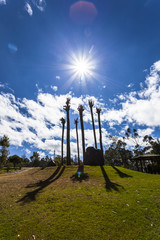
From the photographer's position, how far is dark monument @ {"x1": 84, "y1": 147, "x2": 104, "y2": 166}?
23.7 metres

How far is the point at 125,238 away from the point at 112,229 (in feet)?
1.69

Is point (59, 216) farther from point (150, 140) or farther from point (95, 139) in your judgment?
point (150, 140)

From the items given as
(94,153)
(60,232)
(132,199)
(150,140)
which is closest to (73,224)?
(60,232)

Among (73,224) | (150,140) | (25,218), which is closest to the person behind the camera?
(73,224)

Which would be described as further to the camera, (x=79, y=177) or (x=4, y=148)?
(x=4, y=148)

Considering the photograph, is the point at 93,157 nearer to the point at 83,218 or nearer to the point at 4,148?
the point at 83,218

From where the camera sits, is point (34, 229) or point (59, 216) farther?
point (59, 216)

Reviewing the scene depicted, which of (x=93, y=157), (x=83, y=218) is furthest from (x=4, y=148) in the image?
(x=83, y=218)

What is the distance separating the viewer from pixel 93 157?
24078 millimetres

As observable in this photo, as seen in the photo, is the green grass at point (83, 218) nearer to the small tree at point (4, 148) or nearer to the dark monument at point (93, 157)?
the dark monument at point (93, 157)

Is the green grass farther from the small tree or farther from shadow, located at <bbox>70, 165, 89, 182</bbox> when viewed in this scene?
the small tree

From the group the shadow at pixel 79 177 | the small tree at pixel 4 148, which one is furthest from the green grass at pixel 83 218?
the small tree at pixel 4 148

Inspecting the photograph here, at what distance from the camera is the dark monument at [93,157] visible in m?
23.7

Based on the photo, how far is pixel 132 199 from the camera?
620cm
